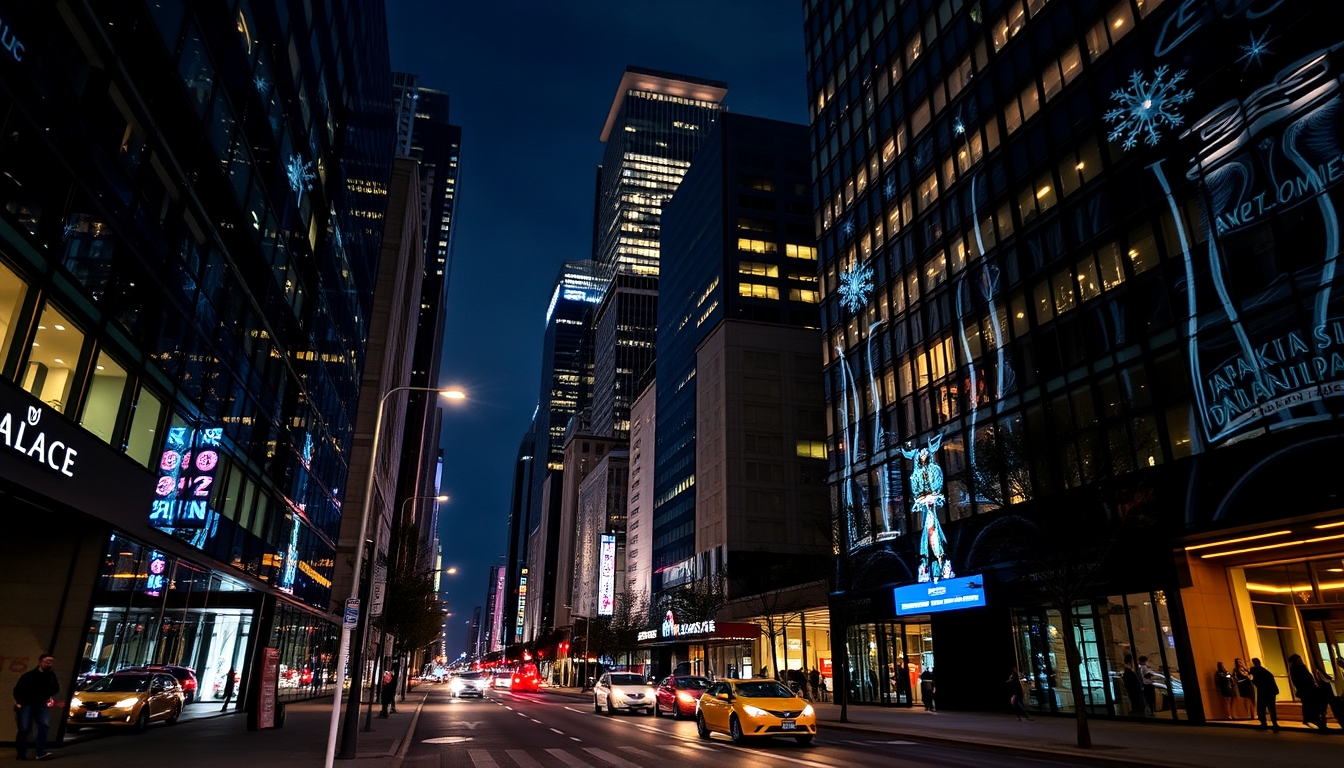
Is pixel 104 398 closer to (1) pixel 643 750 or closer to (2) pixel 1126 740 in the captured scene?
(1) pixel 643 750

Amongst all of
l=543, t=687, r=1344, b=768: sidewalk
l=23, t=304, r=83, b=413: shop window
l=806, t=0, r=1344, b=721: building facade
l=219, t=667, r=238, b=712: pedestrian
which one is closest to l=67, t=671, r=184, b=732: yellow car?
l=23, t=304, r=83, b=413: shop window

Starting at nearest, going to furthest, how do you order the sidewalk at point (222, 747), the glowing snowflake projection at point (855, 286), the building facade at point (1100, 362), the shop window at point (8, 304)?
the shop window at point (8, 304)
the sidewalk at point (222, 747)
the building facade at point (1100, 362)
the glowing snowflake projection at point (855, 286)

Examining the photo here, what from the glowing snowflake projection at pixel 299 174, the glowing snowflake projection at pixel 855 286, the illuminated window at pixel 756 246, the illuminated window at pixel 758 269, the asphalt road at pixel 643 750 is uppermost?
the illuminated window at pixel 756 246

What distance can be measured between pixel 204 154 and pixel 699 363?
71.1 meters

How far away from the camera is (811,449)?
81188mm

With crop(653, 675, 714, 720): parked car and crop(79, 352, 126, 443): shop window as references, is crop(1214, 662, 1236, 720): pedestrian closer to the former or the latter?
crop(653, 675, 714, 720): parked car

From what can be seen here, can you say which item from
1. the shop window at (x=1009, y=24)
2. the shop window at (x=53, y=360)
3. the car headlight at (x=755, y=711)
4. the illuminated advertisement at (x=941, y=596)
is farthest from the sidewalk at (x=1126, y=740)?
the shop window at (x=1009, y=24)

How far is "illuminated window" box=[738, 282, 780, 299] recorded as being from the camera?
89.9m

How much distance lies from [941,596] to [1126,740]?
15912 millimetres

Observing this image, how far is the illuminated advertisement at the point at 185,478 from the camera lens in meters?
21.8

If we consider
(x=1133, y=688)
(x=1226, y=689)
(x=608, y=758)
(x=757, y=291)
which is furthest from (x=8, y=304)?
(x=757, y=291)

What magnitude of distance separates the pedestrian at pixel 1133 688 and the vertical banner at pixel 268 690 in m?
27.9

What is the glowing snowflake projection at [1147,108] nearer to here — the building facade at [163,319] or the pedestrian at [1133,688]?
the pedestrian at [1133,688]

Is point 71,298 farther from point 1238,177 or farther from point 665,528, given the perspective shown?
point 665,528
